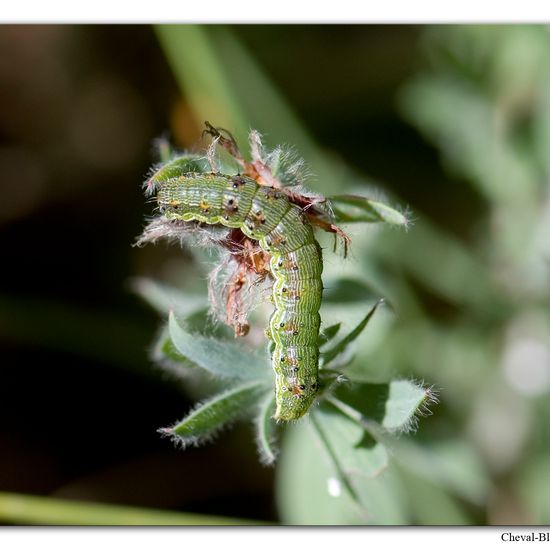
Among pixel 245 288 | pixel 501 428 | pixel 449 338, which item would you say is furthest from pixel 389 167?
pixel 245 288

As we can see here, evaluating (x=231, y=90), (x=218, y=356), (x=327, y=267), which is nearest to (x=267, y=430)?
(x=218, y=356)

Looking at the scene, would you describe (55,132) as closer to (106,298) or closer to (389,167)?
(106,298)

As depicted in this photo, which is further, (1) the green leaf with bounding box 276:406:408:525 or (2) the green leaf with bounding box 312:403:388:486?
(1) the green leaf with bounding box 276:406:408:525

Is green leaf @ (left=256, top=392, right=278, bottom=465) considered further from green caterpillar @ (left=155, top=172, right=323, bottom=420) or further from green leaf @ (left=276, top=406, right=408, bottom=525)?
green leaf @ (left=276, top=406, right=408, bottom=525)

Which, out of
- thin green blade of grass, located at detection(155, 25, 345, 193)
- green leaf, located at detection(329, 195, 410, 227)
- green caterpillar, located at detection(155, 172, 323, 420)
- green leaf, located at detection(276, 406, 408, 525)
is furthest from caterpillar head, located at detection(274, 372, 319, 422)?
thin green blade of grass, located at detection(155, 25, 345, 193)

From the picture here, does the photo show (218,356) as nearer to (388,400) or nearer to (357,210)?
(388,400)
